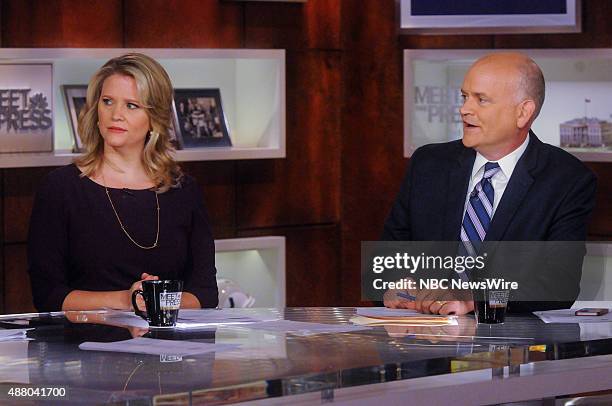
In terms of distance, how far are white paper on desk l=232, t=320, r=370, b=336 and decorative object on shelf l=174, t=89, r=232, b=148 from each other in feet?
7.86

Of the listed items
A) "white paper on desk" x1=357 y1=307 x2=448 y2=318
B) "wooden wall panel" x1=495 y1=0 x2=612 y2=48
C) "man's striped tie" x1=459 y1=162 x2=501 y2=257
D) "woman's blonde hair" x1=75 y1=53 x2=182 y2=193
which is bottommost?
"white paper on desk" x1=357 y1=307 x2=448 y2=318

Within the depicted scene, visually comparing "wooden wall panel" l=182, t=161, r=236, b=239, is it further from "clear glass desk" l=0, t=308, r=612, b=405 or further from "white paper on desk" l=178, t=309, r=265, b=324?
"clear glass desk" l=0, t=308, r=612, b=405

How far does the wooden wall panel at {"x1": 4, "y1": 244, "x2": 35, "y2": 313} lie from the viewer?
489 centimetres

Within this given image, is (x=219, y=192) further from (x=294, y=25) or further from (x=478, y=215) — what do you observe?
(x=478, y=215)

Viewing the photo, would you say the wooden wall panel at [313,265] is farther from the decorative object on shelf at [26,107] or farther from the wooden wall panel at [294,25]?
the decorative object on shelf at [26,107]

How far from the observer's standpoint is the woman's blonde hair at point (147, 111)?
12.3 feet

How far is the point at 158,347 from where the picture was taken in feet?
7.97

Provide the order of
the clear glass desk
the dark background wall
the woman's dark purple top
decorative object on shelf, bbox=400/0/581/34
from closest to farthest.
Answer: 1. the clear glass desk
2. the woman's dark purple top
3. decorative object on shelf, bbox=400/0/581/34
4. the dark background wall

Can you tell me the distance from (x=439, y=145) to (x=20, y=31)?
183 centimetres

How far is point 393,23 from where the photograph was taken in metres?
5.62

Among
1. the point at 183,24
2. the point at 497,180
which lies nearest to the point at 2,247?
the point at 183,24

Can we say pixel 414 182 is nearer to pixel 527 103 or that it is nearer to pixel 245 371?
pixel 527 103

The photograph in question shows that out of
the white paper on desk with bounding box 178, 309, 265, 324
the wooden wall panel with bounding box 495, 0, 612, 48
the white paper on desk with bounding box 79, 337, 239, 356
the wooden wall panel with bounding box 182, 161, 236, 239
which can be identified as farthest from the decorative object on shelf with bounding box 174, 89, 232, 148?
the white paper on desk with bounding box 79, 337, 239, 356

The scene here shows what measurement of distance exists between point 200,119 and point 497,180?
5.85 ft
